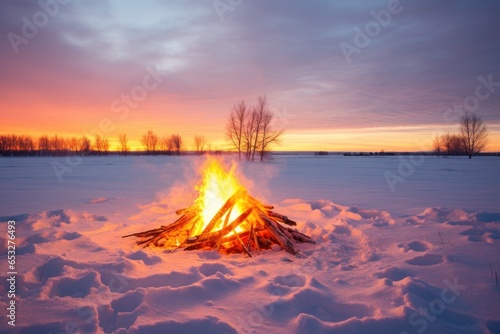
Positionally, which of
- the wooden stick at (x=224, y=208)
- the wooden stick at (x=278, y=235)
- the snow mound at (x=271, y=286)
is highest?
the wooden stick at (x=224, y=208)

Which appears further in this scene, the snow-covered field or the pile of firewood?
the pile of firewood

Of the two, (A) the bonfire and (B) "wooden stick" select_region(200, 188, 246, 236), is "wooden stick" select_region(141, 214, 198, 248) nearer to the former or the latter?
(A) the bonfire

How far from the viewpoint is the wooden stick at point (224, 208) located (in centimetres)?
573

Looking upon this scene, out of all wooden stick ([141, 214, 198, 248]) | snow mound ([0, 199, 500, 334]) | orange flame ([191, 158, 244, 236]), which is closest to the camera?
snow mound ([0, 199, 500, 334])

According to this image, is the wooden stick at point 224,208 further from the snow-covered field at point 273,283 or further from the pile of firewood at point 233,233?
the snow-covered field at point 273,283

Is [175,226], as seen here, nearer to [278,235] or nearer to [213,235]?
[213,235]

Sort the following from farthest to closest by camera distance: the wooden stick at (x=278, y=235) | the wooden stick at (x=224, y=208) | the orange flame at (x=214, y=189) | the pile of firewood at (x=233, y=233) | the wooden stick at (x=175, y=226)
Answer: the orange flame at (x=214, y=189) < the wooden stick at (x=175, y=226) < the wooden stick at (x=224, y=208) < the pile of firewood at (x=233, y=233) < the wooden stick at (x=278, y=235)

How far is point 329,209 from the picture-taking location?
880 cm

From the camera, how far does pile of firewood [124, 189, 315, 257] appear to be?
5453 millimetres

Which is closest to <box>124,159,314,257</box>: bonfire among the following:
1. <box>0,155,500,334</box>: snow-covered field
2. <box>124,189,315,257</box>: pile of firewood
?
<box>124,189,315,257</box>: pile of firewood

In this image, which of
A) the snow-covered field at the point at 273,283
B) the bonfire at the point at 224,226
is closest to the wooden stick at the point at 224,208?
the bonfire at the point at 224,226

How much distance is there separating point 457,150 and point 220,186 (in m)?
106

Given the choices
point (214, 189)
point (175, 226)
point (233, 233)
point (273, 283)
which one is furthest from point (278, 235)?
point (175, 226)

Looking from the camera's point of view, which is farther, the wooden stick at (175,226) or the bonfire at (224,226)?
the wooden stick at (175,226)
